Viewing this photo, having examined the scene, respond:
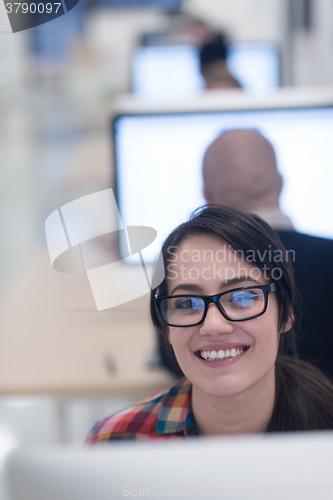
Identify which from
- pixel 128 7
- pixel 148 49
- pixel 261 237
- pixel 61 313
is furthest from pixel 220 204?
pixel 128 7

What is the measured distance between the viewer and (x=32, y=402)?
0.51 metres

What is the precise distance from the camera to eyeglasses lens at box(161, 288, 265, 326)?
0.40 meters

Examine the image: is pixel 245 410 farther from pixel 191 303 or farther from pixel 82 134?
pixel 82 134

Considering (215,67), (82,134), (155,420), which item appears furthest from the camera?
(82,134)

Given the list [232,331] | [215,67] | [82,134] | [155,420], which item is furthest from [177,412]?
[82,134]

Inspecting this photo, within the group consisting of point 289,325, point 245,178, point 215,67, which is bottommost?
point 289,325

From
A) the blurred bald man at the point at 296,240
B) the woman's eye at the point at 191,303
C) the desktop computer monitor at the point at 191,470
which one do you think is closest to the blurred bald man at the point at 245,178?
the blurred bald man at the point at 296,240

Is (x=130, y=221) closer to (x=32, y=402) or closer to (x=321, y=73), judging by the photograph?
(x=32, y=402)

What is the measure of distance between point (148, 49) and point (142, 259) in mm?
1827

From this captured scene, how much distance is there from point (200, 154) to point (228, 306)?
0.32m

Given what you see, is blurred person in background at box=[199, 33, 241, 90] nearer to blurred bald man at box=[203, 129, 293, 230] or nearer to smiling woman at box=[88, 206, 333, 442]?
blurred bald man at box=[203, 129, 293, 230]

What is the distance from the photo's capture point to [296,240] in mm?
467

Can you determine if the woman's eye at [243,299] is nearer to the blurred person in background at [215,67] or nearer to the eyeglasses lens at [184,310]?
the eyeglasses lens at [184,310]

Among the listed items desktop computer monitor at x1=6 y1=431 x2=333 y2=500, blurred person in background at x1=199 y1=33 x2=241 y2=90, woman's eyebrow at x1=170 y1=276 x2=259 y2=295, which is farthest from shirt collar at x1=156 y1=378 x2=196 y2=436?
blurred person in background at x1=199 y1=33 x2=241 y2=90
